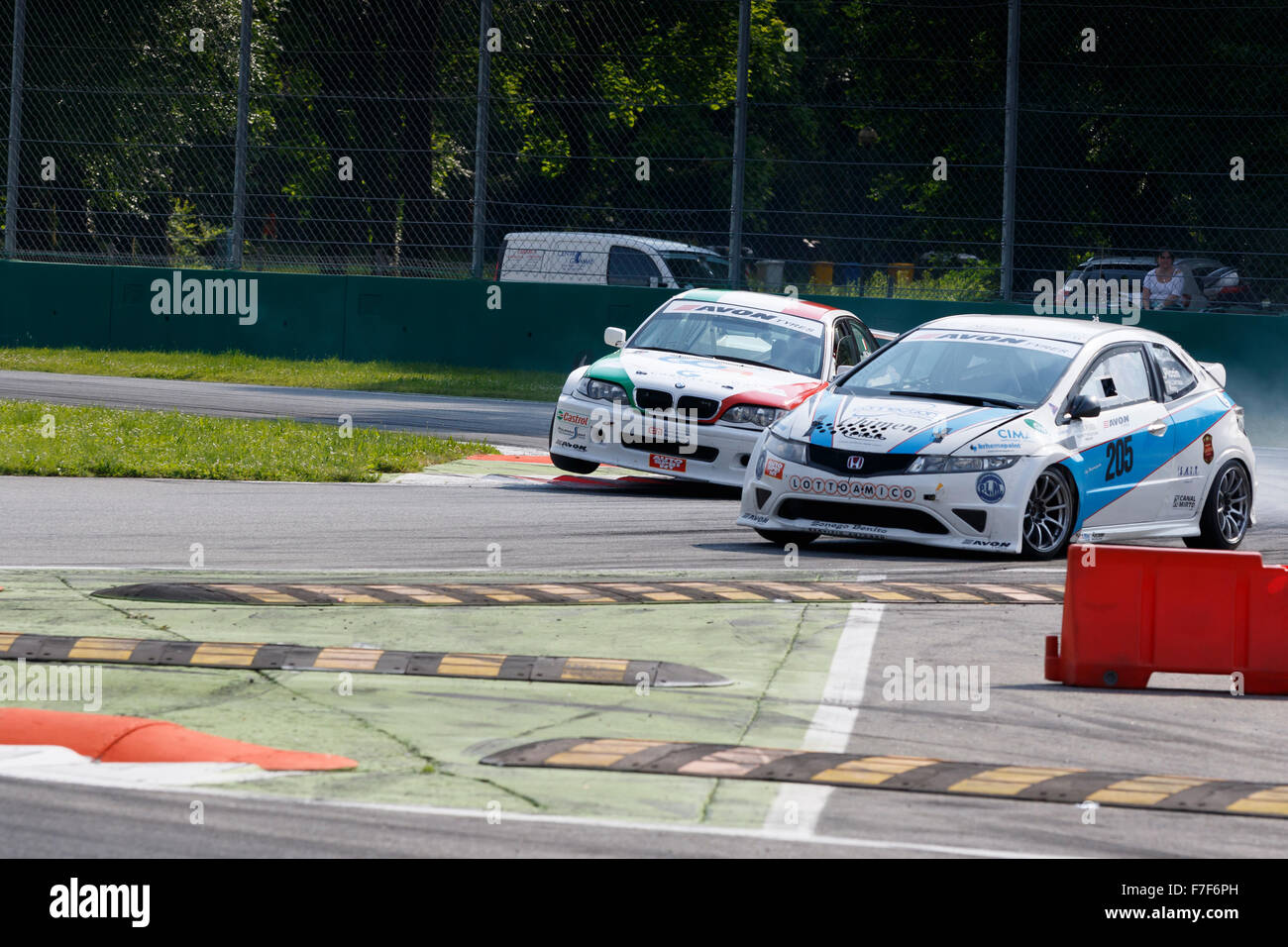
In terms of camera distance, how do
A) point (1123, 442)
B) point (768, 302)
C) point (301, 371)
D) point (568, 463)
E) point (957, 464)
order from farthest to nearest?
1. point (301, 371)
2. point (768, 302)
3. point (568, 463)
4. point (1123, 442)
5. point (957, 464)

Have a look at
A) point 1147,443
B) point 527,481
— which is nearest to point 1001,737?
point 1147,443

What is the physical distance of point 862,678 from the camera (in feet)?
23.1

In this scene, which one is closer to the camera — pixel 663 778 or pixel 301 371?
pixel 663 778

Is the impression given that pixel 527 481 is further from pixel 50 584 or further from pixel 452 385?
pixel 452 385

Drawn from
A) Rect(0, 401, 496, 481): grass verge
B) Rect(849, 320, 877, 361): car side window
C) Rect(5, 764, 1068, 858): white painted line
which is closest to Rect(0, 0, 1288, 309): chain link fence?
Rect(849, 320, 877, 361): car side window

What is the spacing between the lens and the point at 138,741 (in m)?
5.73

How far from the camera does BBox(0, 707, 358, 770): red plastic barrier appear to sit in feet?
18.3

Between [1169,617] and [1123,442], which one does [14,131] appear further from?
[1169,617]

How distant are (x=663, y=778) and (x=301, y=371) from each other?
62.2 ft

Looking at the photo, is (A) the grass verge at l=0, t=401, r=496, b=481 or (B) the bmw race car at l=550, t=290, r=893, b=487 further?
(A) the grass verge at l=0, t=401, r=496, b=481

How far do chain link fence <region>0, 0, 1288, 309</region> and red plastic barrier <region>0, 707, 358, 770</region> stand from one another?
16223 millimetres

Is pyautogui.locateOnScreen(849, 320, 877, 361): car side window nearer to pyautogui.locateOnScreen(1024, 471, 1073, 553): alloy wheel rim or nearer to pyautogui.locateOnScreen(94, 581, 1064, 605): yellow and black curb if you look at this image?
pyautogui.locateOnScreen(1024, 471, 1073, 553): alloy wheel rim

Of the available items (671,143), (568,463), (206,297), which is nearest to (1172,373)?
(568,463)

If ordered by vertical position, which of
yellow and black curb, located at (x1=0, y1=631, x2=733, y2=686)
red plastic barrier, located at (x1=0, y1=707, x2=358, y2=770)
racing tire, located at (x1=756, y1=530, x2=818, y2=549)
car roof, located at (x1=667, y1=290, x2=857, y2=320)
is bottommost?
red plastic barrier, located at (x1=0, y1=707, x2=358, y2=770)
